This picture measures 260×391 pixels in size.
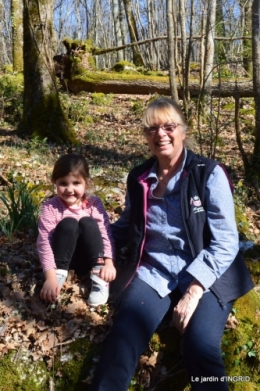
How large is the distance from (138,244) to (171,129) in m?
0.85

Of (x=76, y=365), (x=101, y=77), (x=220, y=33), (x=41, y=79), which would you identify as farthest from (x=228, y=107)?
(x=76, y=365)

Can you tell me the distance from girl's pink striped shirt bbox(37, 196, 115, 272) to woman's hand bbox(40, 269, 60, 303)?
55 mm

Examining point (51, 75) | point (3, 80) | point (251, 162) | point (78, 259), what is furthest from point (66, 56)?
point (78, 259)

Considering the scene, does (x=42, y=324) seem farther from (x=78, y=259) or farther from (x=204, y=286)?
(x=204, y=286)

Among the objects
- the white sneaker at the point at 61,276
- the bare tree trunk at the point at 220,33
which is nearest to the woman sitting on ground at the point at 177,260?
the white sneaker at the point at 61,276

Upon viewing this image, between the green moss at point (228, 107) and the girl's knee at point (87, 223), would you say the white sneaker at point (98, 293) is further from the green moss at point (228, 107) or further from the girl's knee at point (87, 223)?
the green moss at point (228, 107)

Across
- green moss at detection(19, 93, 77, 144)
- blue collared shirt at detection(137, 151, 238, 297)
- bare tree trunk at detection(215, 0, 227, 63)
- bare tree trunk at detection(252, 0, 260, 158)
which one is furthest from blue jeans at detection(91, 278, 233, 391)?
green moss at detection(19, 93, 77, 144)

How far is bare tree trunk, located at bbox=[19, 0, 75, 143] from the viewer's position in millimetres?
7743

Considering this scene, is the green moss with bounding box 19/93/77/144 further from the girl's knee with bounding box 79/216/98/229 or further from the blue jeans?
the blue jeans

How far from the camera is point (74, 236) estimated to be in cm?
322

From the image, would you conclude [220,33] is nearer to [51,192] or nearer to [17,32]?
[51,192]

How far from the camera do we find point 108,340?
269cm

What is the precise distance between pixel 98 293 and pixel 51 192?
7.20ft

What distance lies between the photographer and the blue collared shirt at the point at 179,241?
282 cm
